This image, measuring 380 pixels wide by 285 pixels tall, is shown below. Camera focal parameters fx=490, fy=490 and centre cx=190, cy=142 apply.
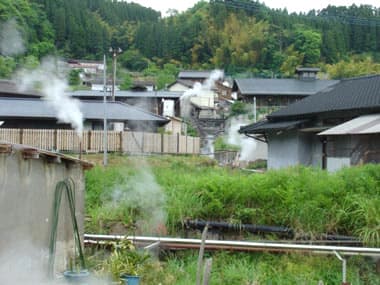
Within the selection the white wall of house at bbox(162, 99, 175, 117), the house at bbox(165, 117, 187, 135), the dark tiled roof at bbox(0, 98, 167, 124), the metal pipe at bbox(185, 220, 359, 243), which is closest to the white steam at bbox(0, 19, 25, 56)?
the dark tiled roof at bbox(0, 98, 167, 124)

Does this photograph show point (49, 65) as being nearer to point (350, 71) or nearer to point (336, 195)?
point (336, 195)

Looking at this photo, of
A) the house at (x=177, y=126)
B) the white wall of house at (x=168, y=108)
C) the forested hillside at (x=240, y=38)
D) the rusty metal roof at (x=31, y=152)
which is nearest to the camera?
the rusty metal roof at (x=31, y=152)

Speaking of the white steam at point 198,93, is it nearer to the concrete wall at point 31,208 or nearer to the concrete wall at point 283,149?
the concrete wall at point 283,149

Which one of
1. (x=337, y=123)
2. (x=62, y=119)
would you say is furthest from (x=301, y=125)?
(x=62, y=119)

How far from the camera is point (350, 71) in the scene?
147ft

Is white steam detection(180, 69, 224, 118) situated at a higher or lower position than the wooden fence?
higher

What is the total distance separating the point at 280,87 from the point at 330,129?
24.8m

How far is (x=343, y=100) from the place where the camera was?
1513 centimetres

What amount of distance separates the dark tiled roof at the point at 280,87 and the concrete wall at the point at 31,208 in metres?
31.1

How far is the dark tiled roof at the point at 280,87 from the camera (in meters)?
36.9

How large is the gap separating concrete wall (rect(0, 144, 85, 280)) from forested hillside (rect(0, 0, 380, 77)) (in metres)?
41.6

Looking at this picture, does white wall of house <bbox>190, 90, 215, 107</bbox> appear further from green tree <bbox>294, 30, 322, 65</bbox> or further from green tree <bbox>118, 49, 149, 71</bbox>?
green tree <bbox>294, 30, 322, 65</bbox>

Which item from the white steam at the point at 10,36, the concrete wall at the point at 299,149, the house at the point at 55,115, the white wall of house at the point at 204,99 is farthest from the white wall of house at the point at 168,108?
the concrete wall at the point at 299,149

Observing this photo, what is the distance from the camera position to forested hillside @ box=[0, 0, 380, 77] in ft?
179
